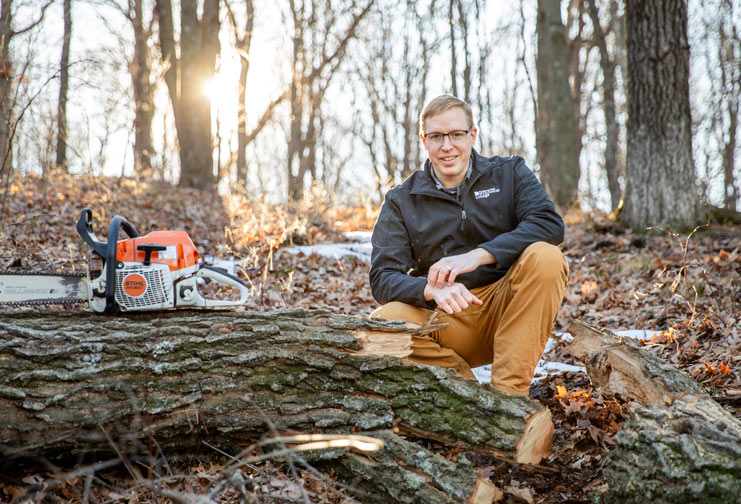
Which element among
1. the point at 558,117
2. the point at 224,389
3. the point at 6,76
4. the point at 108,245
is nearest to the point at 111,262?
the point at 108,245

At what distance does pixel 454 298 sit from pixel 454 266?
0.59ft

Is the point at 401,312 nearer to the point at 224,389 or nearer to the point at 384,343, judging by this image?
the point at 384,343

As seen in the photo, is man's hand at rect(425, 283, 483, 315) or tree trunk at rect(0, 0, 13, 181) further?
tree trunk at rect(0, 0, 13, 181)

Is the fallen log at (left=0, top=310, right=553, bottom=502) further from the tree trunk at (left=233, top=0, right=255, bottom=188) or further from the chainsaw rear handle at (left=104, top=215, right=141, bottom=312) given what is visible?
the tree trunk at (left=233, top=0, right=255, bottom=188)

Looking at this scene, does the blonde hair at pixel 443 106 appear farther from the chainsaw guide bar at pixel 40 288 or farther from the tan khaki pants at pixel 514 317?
the chainsaw guide bar at pixel 40 288

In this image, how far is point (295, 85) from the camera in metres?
16.0

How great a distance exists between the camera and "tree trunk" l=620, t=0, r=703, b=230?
6730 millimetres

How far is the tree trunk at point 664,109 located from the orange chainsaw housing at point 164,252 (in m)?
6.09

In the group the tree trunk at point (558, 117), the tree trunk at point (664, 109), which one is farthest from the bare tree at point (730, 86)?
the tree trunk at point (664, 109)

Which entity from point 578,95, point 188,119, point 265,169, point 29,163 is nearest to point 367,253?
point 188,119

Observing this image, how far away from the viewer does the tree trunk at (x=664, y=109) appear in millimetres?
6730

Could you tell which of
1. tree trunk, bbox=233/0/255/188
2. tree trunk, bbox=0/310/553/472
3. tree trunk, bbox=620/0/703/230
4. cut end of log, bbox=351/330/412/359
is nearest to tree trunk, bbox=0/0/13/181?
tree trunk, bbox=0/310/553/472

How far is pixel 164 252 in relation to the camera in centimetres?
290

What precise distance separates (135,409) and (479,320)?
1.94m
